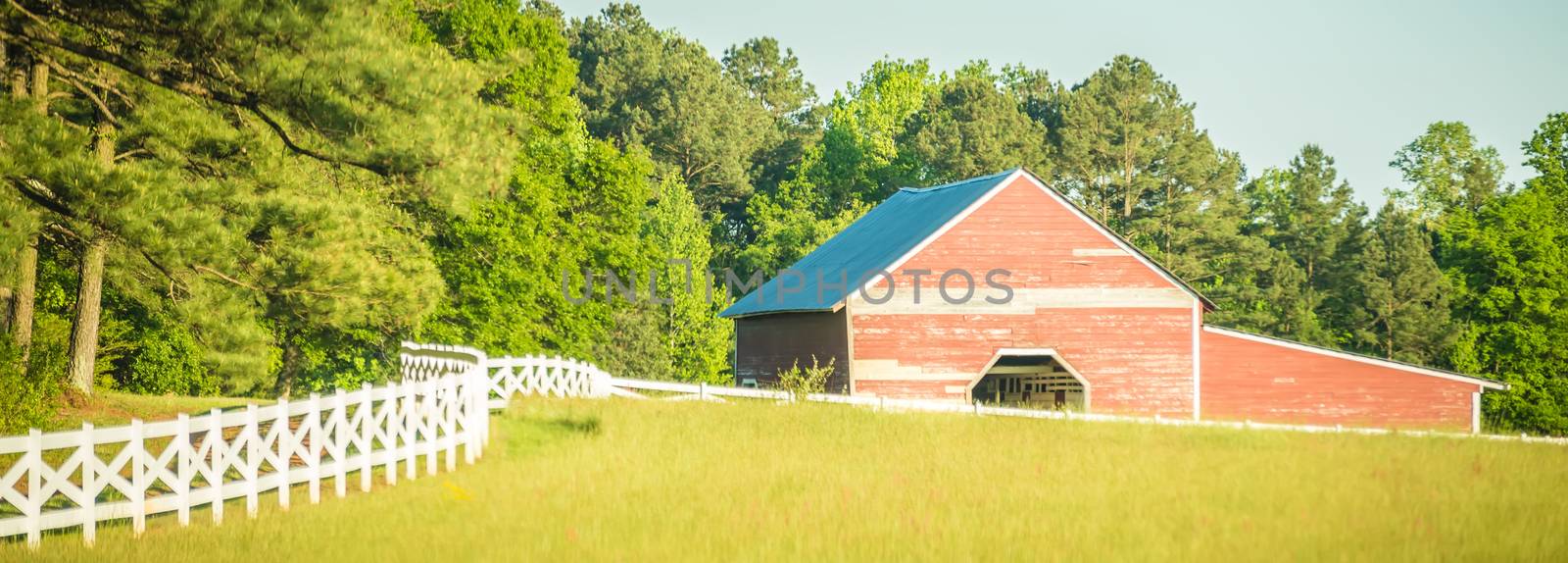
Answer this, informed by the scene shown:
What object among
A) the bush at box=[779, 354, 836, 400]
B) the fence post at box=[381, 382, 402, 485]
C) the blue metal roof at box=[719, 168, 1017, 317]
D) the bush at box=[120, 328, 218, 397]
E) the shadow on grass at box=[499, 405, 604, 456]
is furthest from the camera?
the bush at box=[120, 328, 218, 397]

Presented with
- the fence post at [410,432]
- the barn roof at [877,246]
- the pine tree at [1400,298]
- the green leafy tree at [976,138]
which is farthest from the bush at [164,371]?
the pine tree at [1400,298]

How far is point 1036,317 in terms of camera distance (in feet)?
112

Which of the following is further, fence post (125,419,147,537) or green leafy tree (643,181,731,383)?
green leafy tree (643,181,731,383)

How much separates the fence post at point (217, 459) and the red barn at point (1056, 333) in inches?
789

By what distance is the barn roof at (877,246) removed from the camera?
112 feet

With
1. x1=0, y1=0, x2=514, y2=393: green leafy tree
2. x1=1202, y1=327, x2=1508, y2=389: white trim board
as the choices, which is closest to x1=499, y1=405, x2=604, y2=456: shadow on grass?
x1=0, y1=0, x2=514, y2=393: green leafy tree

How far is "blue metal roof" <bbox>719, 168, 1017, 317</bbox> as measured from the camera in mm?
34250

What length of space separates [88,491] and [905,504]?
25.6 feet

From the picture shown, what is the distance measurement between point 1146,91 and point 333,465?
62.9m

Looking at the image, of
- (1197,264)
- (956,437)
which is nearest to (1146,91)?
(1197,264)

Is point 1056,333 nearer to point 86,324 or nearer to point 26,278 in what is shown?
point 86,324

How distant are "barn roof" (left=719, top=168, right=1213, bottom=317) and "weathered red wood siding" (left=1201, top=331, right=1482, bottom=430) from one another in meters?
1.71

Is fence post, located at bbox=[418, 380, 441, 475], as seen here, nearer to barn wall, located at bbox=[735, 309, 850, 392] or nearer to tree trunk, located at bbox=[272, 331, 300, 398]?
barn wall, located at bbox=[735, 309, 850, 392]

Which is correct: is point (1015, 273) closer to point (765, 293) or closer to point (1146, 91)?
point (765, 293)
